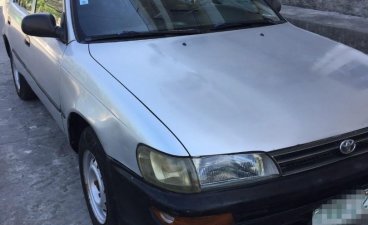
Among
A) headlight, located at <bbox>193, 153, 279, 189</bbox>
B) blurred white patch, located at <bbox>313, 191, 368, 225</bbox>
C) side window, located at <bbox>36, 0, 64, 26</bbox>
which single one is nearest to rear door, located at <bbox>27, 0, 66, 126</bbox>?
side window, located at <bbox>36, 0, 64, 26</bbox>

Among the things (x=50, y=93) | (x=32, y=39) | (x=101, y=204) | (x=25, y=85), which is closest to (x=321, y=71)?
(x=101, y=204)

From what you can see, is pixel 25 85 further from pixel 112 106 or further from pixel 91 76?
pixel 112 106

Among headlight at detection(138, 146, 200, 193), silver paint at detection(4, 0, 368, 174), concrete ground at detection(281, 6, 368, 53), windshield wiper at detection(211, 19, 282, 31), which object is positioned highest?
windshield wiper at detection(211, 19, 282, 31)

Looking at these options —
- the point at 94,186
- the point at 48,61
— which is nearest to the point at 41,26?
the point at 48,61

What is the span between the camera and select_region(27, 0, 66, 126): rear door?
11.1ft

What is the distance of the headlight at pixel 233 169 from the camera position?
2.10 metres

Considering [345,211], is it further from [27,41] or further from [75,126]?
[27,41]

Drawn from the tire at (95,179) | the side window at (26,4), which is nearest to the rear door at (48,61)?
the side window at (26,4)

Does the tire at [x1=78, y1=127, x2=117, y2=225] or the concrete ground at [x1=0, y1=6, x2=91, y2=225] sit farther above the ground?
the tire at [x1=78, y1=127, x2=117, y2=225]

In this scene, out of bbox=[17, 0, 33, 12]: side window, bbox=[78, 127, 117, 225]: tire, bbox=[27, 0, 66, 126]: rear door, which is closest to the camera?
bbox=[78, 127, 117, 225]: tire

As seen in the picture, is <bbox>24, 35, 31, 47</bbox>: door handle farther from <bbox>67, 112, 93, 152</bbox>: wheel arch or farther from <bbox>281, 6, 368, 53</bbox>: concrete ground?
<bbox>281, 6, 368, 53</bbox>: concrete ground

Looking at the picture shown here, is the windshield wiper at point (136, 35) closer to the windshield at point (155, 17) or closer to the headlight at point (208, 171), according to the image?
the windshield at point (155, 17)

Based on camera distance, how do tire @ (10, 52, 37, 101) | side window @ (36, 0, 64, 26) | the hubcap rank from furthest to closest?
tire @ (10, 52, 37, 101)
side window @ (36, 0, 64, 26)
the hubcap

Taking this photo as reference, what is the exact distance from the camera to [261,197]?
2.07m
